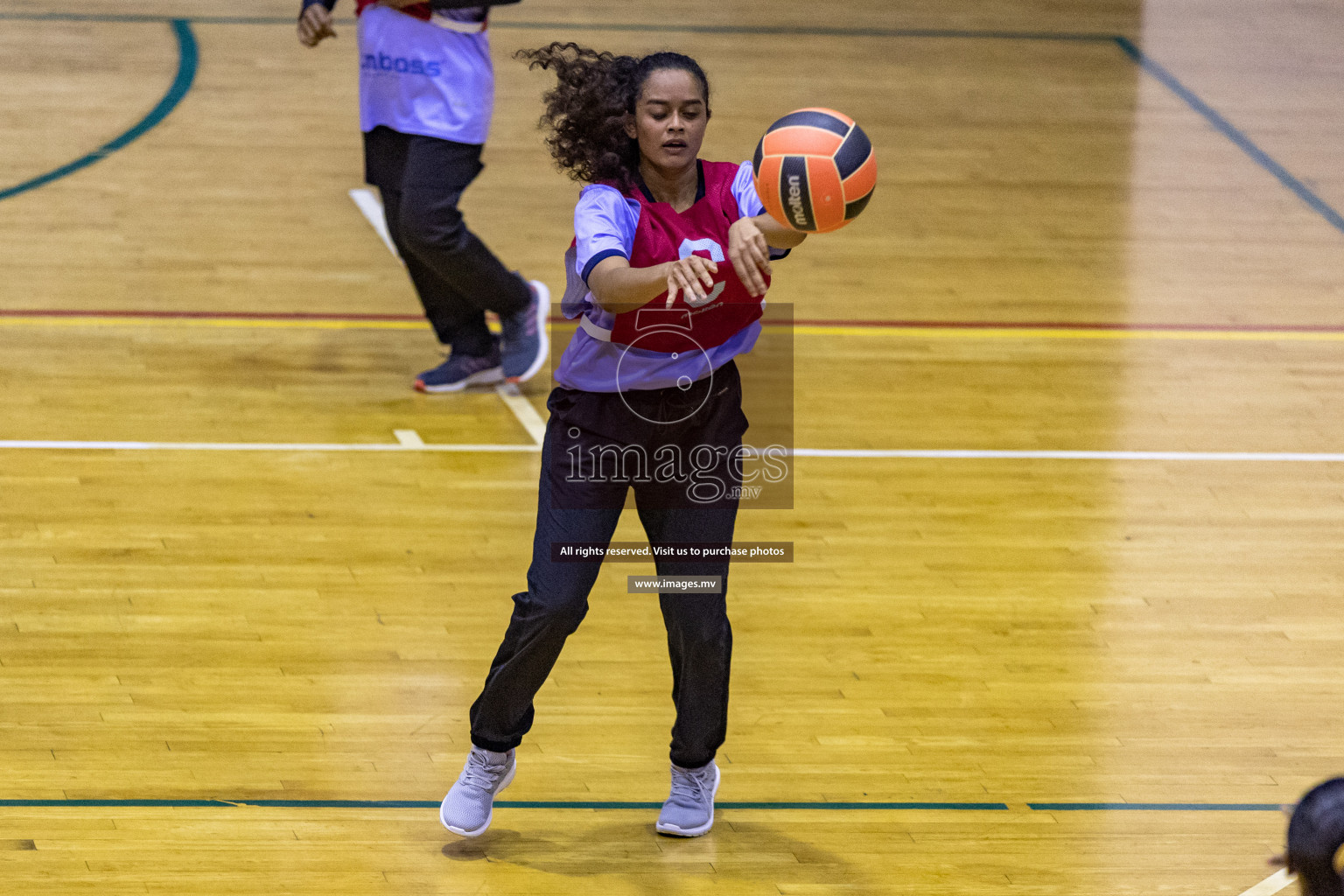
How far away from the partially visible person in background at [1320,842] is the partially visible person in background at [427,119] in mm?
4264

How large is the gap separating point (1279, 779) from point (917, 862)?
1.04 m

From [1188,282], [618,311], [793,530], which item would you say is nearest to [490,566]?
[793,530]

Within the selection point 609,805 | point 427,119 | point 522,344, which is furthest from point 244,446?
point 609,805

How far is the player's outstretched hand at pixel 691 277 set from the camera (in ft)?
9.99

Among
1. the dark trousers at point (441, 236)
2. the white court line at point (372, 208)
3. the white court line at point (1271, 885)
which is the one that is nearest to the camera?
the white court line at point (1271, 885)

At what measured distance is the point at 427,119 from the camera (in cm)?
598

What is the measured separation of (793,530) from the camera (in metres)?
5.39

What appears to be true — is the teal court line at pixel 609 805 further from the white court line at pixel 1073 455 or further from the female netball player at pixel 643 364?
the white court line at pixel 1073 455

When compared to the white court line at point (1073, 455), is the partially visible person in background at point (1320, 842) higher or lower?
higher

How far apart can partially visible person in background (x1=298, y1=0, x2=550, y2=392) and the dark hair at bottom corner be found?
4.26 metres

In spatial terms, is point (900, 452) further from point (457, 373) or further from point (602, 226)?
point (602, 226)

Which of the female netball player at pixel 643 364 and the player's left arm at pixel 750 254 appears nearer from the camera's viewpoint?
the player's left arm at pixel 750 254

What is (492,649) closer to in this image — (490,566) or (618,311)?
(490,566)

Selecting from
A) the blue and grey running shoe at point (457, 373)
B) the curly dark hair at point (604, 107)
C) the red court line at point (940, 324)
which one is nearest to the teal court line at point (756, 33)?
the red court line at point (940, 324)
